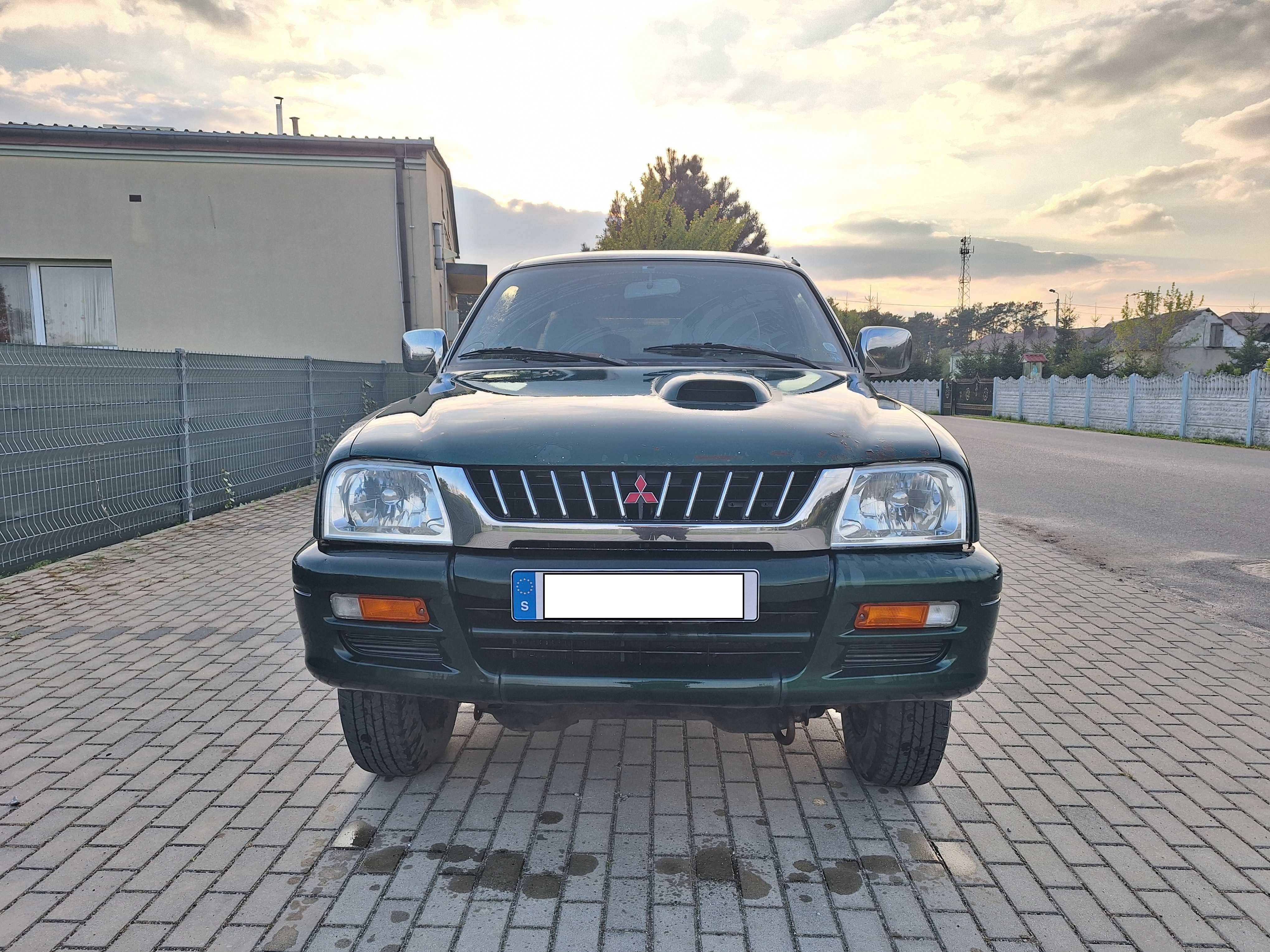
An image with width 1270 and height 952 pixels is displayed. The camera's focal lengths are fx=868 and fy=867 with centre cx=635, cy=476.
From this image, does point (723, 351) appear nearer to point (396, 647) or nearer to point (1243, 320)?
point (396, 647)

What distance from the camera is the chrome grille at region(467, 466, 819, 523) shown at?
2.20 metres

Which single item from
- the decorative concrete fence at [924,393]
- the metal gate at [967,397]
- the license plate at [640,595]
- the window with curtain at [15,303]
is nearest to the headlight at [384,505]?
the license plate at [640,595]

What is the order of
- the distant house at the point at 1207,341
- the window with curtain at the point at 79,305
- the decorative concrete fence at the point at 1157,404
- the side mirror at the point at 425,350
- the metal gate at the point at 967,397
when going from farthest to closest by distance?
the distant house at the point at 1207,341, the metal gate at the point at 967,397, the decorative concrete fence at the point at 1157,404, the window with curtain at the point at 79,305, the side mirror at the point at 425,350

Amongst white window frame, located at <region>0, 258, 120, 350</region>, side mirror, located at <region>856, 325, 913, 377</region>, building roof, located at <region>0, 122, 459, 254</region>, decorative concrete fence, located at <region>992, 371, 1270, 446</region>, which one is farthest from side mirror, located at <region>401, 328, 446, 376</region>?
decorative concrete fence, located at <region>992, 371, 1270, 446</region>

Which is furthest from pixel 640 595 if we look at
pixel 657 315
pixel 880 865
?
pixel 657 315

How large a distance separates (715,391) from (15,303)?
62.6 ft

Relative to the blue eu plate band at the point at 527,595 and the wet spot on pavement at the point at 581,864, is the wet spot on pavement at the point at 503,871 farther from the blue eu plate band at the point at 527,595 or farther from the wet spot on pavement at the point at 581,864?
the blue eu plate band at the point at 527,595

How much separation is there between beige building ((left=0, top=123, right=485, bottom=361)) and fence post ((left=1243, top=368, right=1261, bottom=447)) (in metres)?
17.0

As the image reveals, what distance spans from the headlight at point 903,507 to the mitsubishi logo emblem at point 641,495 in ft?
1.57

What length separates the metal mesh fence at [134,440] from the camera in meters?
5.78

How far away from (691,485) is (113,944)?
68.4 inches

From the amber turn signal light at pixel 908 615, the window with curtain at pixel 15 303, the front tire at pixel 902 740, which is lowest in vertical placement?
the front tire at pixel 902 740

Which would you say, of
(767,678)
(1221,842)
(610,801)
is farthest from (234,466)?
(1221,842)

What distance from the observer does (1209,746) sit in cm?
321
